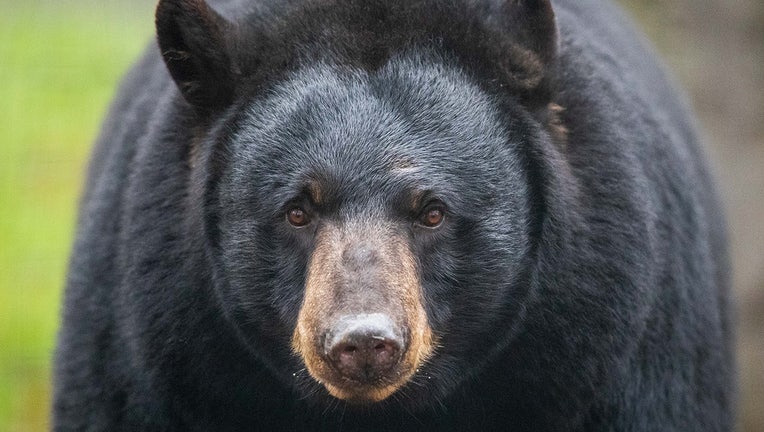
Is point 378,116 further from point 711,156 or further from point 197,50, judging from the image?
point 711,156

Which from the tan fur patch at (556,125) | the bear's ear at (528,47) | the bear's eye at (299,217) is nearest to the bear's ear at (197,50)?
the bear's eye at (299,217)

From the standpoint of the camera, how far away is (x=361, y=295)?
4.45m

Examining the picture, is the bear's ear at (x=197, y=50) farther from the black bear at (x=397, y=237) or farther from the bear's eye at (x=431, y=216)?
the bear's eye at (x=431, y=216)

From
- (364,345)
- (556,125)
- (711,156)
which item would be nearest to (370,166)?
(364,345)

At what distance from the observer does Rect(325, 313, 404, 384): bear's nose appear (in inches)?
170

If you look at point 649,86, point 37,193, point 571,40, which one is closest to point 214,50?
point 571,40

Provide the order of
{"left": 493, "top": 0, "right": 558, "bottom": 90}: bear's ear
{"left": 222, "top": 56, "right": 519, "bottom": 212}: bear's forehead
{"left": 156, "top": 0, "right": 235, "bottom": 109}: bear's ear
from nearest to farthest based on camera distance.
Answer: {"left": 222, "top": 56, "right": 519, "bottom": 212}: bear's forehead < {"left": 156, "top": 0, "right": 235, "bottom": 109}: bear's ear < {"left": 493, "top": 0, "right": 558, "bottom": 90}: bear's ear

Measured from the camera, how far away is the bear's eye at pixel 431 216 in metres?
4.80

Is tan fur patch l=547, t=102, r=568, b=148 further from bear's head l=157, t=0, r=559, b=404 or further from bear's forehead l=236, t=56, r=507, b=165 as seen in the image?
bear's forehead l=236, t=56, r=507, b=165

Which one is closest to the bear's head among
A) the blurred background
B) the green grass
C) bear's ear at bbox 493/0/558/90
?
bear's ear at bbox 493/0/558/90

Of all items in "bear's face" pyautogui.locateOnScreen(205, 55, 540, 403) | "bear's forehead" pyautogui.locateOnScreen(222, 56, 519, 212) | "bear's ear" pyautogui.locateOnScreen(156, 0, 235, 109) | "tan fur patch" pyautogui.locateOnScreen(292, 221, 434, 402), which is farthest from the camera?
"bear's ear" pyautogui.locateOnScreen(156, 0, 235, 109)

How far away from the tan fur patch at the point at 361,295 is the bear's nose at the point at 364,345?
0.17 feet

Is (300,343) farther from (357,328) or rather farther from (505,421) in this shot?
(505,421)

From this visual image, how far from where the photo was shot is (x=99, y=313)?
5672 mm
